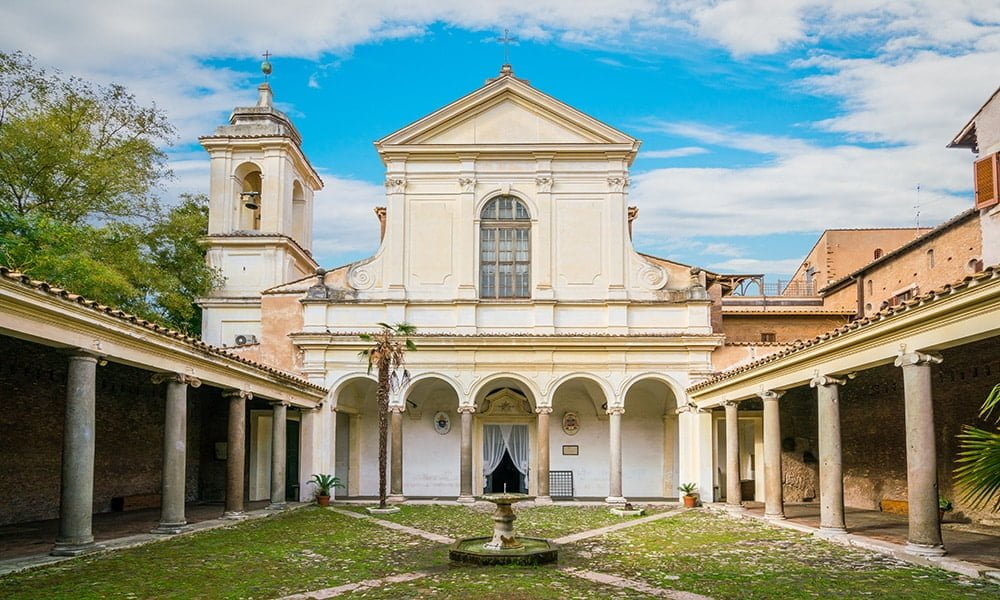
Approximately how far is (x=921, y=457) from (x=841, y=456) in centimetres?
437

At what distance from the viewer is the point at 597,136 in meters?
27.9

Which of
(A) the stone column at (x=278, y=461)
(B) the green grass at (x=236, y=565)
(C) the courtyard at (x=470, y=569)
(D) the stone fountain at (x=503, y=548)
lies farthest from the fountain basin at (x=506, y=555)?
(A) the stone column at (x=278, y=461)

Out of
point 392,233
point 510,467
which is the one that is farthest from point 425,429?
point 392,233

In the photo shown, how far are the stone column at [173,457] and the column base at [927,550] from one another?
39.5 ft

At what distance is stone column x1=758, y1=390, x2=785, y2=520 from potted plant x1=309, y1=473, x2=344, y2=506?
11.7 m

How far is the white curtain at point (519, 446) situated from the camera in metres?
28.2

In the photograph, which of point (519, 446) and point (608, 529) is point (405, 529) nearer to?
point (608, 529)

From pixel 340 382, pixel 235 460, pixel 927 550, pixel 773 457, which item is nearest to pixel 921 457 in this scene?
pixel 927 550

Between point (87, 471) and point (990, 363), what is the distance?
1566cm

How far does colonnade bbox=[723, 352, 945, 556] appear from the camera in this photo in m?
12.8

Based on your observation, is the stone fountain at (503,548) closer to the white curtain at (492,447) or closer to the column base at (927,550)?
the column base at (927,550)

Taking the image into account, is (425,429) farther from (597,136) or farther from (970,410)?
(970,410)

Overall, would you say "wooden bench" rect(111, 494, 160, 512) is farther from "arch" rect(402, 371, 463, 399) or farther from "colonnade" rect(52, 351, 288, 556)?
"arch" rect(402, 371, 463, 399)

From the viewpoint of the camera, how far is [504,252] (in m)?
27.5
